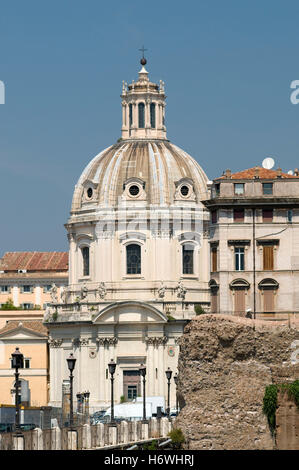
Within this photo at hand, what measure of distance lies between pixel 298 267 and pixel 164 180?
5445cm

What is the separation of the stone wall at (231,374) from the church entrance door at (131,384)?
203 feet

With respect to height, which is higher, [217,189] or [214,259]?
[217,189]

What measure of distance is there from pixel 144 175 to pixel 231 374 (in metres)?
71.6

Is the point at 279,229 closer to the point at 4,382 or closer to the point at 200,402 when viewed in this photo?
the point at 200,402

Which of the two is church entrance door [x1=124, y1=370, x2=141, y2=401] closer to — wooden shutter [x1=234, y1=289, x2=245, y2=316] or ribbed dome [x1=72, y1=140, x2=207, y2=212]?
ribbed dome [x1=72, y1=140, x2=207, y2=212]

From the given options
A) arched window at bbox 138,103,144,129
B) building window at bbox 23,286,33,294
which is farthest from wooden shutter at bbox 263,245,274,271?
building window at bbox 23,286,33,294

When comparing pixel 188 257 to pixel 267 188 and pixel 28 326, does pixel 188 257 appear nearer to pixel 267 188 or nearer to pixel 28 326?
pixel 28 326

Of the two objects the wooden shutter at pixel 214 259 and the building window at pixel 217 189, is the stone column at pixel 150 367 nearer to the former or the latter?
the wooden shutter at pixel 214 259

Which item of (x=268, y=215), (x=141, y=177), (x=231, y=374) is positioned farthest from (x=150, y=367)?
(x=231, y=374)

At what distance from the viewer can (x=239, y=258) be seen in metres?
106

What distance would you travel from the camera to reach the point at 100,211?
158 metres

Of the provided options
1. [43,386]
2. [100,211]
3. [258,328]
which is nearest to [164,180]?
[100,211]
